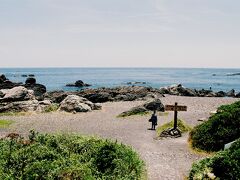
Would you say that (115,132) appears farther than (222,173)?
Yes

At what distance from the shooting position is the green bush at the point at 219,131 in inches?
984

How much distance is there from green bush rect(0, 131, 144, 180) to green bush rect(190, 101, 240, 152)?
772 cm

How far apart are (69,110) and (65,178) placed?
106 ft

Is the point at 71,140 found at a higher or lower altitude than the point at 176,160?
higher

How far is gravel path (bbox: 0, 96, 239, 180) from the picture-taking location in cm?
2212

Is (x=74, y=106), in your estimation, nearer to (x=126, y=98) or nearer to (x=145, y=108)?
(x=145, y=108)

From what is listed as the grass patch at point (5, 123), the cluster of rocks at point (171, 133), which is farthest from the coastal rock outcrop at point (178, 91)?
the cluster of rocks at point (171, 133)

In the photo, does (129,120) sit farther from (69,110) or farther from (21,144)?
(21,144)

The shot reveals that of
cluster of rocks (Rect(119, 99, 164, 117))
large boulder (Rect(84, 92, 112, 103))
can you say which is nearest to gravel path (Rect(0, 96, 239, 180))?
cluster of rocks (Rect(119, 99, 164, 117))

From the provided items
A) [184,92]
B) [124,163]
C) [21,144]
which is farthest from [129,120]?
[184,92]

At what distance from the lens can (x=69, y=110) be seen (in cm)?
4700

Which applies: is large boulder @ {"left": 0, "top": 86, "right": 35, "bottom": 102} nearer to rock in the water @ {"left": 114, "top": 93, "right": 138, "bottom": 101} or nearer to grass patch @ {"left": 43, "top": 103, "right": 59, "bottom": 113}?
grass patch @ {"left": 43, "top": 103, "right": 59, "bottom": 113}

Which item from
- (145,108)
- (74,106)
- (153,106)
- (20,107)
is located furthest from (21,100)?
(153,106)

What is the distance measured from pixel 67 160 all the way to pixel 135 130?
56.2ft
